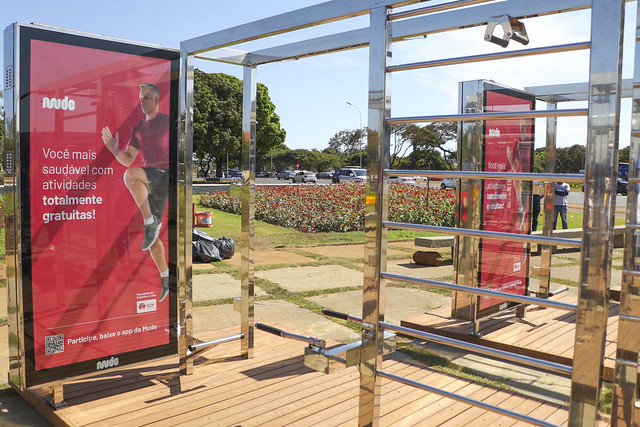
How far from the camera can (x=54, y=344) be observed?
3373mm

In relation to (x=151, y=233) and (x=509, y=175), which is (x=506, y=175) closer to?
(x=509, y=175)

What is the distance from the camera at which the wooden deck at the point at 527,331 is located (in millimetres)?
4582

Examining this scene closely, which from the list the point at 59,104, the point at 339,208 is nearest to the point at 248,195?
the point at 59,104

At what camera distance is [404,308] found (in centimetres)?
650

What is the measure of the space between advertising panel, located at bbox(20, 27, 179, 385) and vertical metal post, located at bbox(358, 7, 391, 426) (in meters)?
1.83

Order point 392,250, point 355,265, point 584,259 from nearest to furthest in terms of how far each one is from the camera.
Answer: point 584,259 → point 355,265 → point 392,250

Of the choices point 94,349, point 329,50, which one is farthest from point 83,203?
point 329,50

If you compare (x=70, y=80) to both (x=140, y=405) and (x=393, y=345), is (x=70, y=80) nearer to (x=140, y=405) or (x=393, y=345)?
(x=140, y=405)

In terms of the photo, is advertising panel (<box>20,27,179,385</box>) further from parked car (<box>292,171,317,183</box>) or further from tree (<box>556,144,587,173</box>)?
parked car (<box>292,171,317,183</box>)

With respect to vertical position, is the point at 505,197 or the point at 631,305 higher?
the point at 505,197

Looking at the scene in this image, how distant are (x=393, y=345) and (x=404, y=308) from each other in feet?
13.2

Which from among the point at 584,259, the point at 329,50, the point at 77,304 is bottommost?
the point at 77,304

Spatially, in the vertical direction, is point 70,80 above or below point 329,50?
below

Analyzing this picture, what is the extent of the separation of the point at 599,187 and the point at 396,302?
5.12 meters
